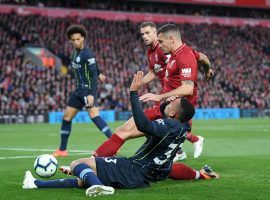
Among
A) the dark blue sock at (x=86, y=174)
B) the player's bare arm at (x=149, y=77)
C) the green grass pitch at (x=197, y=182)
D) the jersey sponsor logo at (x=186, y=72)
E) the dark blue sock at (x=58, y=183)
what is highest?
the jersey sponsor logo at (x=186, y=72)

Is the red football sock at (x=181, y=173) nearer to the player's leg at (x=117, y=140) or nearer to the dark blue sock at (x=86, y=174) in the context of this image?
the player's leg at (x=117, y=140)

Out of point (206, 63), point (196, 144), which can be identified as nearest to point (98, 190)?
point (206, 63)

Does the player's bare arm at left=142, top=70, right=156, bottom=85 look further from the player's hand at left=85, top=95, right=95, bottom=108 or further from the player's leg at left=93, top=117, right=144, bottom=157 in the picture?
the player's hand at left=85, top=95, right=95, bottom=108

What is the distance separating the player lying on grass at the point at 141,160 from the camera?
6884mm

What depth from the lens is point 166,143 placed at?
720 centimetres

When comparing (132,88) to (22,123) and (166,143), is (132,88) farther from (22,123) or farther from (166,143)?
(22,123)

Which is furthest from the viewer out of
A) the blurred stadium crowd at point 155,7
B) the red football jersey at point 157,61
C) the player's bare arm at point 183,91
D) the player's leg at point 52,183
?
the blurred stadium crowd at point 155,7

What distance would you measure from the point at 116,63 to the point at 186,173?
31.2 meters

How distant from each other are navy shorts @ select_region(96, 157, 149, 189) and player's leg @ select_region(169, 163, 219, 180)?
0.87 meters

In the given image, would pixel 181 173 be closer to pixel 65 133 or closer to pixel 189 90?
pixel 189 90

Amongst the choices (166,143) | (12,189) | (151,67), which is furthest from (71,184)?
(151,67)

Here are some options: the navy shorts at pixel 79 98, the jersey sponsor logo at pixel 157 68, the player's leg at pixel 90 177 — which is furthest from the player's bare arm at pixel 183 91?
the navy shorts at pixel 79 98

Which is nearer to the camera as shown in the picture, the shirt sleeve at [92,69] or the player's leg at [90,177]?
the player's leg at [90,177]

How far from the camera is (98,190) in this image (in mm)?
6570
